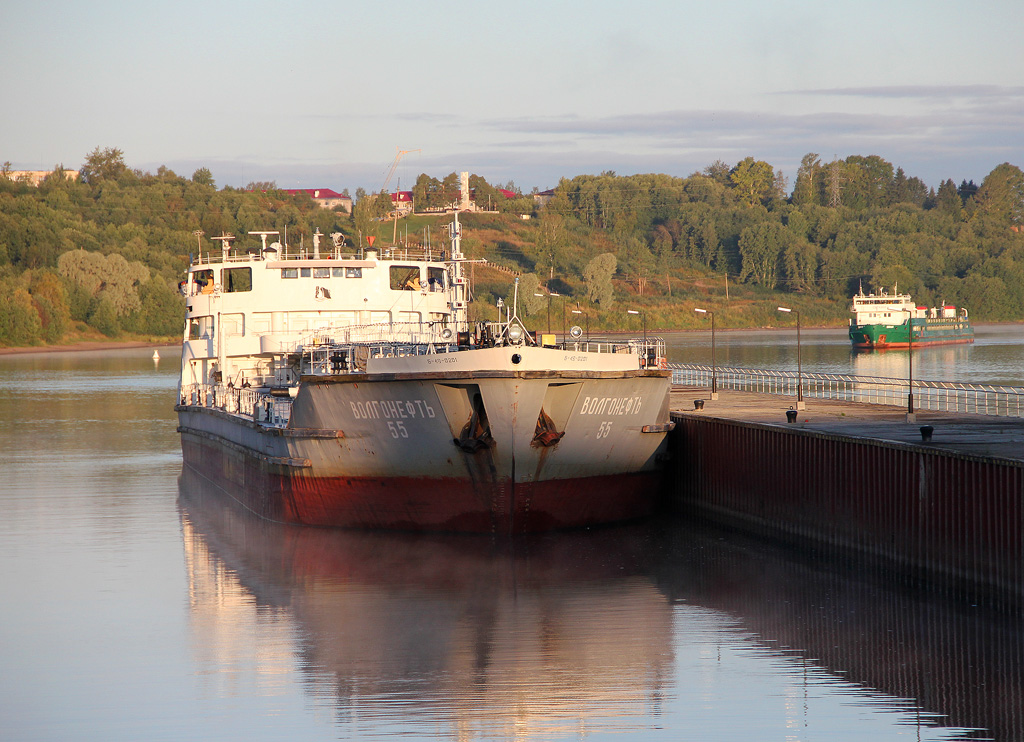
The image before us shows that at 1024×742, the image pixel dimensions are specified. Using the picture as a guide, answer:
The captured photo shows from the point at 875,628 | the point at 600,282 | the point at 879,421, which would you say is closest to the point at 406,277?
the point at 879,421

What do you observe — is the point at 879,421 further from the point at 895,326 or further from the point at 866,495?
the point at 895,326

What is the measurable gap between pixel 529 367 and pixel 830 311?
583ft

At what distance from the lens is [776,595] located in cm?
2195

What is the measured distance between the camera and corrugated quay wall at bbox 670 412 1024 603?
18797mm

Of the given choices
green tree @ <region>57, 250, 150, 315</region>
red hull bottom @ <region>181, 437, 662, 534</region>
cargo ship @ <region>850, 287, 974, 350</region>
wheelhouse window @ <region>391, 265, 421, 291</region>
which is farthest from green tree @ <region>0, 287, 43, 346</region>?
red hull bottom @ <region>181, 437, 662, 534</region>

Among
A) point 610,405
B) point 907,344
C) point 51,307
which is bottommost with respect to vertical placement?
point 907,344

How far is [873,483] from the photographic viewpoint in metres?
22.3

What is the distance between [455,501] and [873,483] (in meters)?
9.17

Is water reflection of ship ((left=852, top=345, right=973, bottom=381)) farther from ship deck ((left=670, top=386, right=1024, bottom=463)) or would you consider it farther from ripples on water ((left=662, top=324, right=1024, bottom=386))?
ship deck ((left=670, top=386, right=1024, bottom=463))

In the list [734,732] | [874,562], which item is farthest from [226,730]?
[874,562]

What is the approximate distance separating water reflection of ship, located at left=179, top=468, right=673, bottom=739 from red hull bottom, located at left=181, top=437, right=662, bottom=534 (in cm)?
42

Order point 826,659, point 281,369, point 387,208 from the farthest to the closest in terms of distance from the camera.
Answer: point 387,208, point 281,369, point 826,659

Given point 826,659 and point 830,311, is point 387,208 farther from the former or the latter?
point 826,659

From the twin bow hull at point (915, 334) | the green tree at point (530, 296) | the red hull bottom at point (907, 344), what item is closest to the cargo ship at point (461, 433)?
the green tree at point (530, 296)
